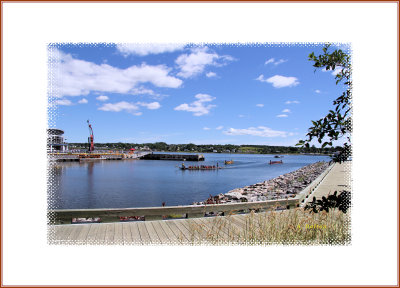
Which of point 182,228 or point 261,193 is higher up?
point 182,228

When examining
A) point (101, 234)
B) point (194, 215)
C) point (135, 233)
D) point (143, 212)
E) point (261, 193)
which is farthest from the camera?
point (261, 193)

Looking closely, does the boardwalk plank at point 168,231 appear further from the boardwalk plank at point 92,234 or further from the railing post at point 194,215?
the boardwalk plank at point 92,234

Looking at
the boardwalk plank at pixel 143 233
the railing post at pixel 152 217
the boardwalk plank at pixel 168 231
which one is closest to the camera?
the boardwalk plank at pixel 143 233

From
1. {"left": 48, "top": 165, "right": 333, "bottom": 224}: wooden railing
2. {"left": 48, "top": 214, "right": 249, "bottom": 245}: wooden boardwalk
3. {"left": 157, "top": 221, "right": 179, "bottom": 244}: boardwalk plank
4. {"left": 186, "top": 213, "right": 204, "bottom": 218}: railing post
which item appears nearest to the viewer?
{"left": 48, "top": 214, "right": 249, "bottom": 245}: wooden boardwalk

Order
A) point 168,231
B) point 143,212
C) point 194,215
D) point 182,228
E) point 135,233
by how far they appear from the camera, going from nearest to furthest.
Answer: point 135,233, point 168,231, point 182,228, point 143,212, point 194,215

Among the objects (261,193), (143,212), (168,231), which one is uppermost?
(143,212)

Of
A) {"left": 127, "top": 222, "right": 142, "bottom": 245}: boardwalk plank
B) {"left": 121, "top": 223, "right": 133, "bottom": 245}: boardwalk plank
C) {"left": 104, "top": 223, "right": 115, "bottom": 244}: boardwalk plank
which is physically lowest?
{"left": 127, "top": 222, "right": 142, "bottom": 245}: boardwalk plank

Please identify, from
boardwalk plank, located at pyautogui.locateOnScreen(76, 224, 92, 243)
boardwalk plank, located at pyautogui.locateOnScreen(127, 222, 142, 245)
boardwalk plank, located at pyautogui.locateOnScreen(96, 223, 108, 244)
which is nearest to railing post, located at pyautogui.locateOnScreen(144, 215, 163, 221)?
boardwalk plank, located at pyautogui.locateOnScreen(127, 222, 142, 245)

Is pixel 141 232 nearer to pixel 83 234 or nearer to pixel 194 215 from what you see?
pixel 83 234

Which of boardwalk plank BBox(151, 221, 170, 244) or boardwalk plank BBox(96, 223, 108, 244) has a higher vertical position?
boardwalk plank BBox(96, 223, 108, 244)

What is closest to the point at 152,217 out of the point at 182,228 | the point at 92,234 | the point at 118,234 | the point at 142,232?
the point at 142,232

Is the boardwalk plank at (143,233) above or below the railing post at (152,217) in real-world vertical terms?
below

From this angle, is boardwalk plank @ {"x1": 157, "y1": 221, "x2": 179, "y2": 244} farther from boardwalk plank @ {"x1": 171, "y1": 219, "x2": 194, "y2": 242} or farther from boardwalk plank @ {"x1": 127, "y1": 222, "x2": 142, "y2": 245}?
boardwalk plank @ {"x1": 127, "y1": 222, "x2": 142, "y2": 245}

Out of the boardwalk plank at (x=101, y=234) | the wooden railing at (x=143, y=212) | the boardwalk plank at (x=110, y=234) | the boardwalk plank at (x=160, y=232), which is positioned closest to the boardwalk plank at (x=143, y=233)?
the boardwalk plank at (x=160, y=232)
